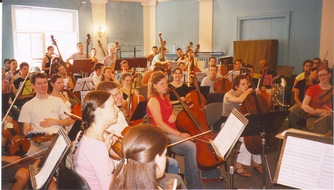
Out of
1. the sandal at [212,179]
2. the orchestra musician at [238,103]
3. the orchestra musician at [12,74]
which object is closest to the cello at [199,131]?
the sandal at [212,179]

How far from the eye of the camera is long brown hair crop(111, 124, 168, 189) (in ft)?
5.03

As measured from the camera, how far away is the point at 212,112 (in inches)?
167

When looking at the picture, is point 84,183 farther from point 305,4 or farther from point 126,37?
point 126,37

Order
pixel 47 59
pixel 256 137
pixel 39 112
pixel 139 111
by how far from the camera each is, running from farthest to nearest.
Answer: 1. pixel 47 59
2. pixel 139 111
3. pixel 256 137
4. pixel 39 112

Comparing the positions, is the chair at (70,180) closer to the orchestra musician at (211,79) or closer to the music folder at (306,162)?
the music folder at (306,162)

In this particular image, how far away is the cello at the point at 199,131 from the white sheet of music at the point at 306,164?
1539mm

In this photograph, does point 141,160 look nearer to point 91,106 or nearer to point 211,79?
point 91,106

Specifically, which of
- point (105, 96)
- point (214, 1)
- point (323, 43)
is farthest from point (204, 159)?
point (214, 1)

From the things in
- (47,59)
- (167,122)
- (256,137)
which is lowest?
(256,137)

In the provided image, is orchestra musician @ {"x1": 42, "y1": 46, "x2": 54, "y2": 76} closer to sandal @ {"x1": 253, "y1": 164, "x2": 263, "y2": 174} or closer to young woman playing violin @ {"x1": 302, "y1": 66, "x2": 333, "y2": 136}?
sandal @ {"x1": 253, "y1": 164, "x2": 263, "y2": 174}

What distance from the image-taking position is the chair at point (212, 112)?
4211 mm

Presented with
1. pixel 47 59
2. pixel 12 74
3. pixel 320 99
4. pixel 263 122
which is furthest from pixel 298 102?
pixel 47 59

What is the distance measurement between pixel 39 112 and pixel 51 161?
1.64 metres

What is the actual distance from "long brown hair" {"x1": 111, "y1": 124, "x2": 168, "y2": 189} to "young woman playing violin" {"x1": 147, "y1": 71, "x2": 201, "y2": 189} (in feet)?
5.75
